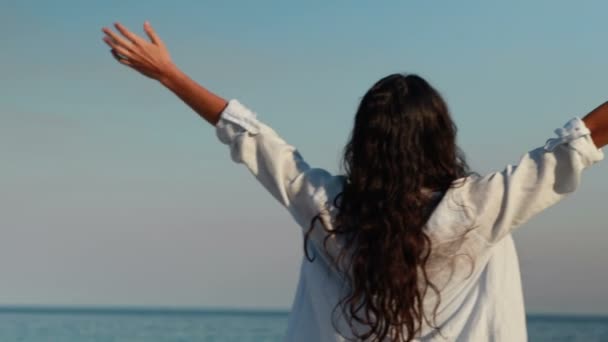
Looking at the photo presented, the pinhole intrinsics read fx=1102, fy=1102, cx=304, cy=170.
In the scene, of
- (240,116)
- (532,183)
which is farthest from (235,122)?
(532,183)

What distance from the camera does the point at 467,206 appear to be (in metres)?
2.24

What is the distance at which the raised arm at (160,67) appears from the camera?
2.43 meters

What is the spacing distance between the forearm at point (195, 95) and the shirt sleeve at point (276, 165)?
0.08ft

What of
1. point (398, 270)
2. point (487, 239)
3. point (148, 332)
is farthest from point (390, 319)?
point (148, 332)

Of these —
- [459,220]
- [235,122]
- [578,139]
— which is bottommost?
[459,220]

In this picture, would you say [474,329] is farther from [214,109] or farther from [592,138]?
[214,109]

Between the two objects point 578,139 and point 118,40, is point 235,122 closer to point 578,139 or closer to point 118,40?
point 118,40

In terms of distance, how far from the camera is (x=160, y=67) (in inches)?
96.5

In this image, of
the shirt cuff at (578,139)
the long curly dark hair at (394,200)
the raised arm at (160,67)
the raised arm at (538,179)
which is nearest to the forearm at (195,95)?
the raised arm at (160,67)

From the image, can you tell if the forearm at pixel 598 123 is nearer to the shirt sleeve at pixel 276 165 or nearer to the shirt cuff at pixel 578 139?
the shirt cuff at pixel 578 139

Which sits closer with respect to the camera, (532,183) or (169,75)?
(532,183)

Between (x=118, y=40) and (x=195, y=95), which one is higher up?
(x=118, y=40)

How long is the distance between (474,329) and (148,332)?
119 ft

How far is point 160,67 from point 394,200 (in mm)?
610
